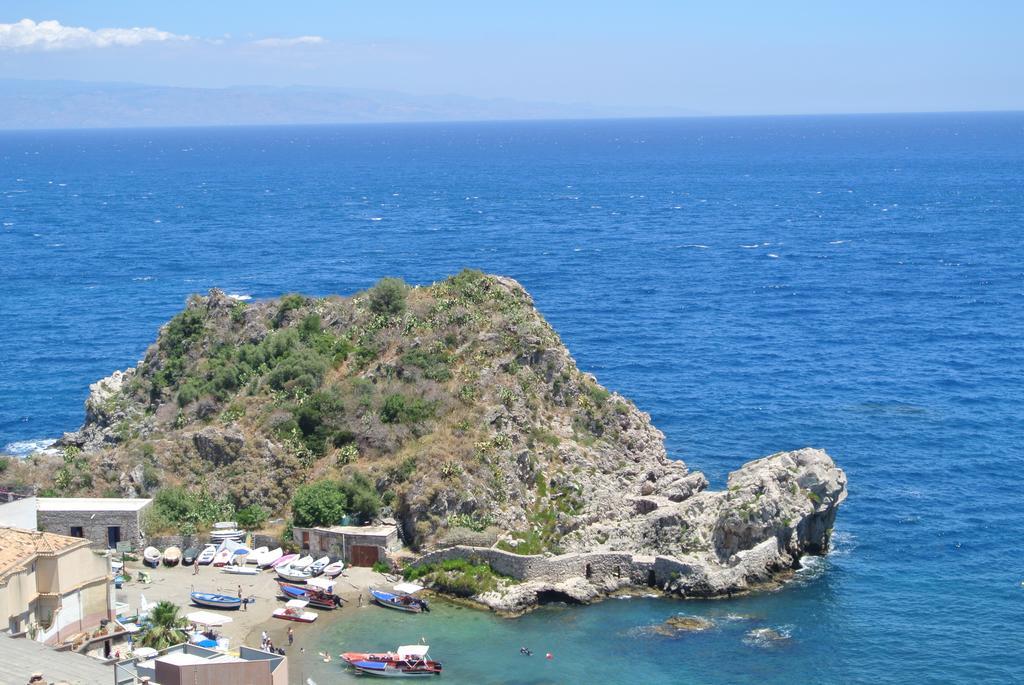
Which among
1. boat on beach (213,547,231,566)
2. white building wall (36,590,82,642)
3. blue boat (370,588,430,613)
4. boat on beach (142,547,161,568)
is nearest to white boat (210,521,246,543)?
boat on beach (213,547,231,566)

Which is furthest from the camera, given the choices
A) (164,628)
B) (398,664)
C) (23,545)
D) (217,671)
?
(398,664)

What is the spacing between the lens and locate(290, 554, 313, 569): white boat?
178 feet

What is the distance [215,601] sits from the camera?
50.8 m

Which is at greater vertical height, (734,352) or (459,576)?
(734,352)

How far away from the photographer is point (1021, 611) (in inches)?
2046

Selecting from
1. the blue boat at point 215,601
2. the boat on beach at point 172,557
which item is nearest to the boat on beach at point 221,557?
the boat on beach at point 172,557

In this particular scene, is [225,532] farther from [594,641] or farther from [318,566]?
[594,641]

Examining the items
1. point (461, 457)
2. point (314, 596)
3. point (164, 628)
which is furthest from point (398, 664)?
point (461, 457)

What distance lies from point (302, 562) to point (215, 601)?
15.7ft

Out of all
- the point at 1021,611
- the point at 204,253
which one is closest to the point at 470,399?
the point at 1021,611

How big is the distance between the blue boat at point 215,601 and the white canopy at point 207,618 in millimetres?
1121

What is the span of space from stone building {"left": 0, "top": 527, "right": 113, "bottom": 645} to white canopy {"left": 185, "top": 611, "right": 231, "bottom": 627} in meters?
4.00

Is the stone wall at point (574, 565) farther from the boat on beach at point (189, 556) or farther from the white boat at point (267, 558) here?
the boat on beach at point (189, 556)

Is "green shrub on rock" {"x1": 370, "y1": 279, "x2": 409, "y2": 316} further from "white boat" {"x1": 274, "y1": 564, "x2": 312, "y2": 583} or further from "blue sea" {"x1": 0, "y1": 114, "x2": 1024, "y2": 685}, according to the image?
"white boat" {"x1": 274, "y1": 564, "x2": 312, "y2": 583}
